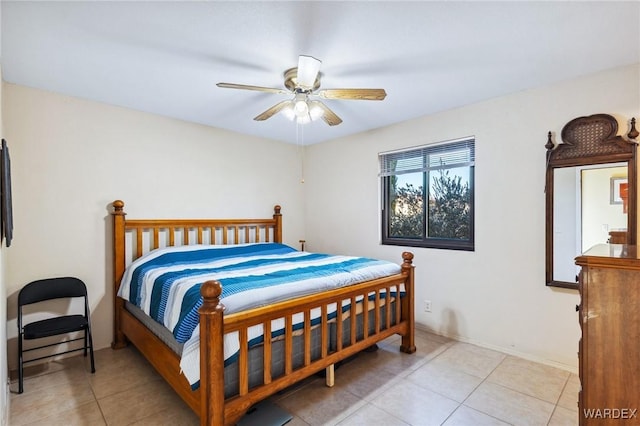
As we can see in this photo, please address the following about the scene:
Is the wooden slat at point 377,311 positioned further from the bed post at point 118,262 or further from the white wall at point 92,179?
the bed post at point 118,262

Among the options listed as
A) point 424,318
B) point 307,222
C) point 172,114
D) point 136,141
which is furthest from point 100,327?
point 424,318

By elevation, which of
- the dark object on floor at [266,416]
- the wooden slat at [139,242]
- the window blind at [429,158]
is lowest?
the dark object on floor at [266,416]

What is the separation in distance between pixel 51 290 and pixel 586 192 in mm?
4277

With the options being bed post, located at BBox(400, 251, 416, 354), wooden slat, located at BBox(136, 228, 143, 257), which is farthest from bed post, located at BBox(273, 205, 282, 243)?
bed post, located at BBox(400, 251, 416, 354)

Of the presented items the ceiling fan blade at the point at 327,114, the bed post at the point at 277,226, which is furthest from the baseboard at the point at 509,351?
the ceiling fan blade at the point at 327,114

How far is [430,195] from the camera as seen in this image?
11.1 feet

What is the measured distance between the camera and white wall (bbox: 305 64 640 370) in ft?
7.93

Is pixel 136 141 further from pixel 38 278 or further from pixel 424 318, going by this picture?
pixel 424 318

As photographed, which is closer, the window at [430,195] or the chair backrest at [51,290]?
the chair backrest at [51,290]

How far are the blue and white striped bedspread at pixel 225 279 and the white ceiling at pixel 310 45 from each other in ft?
4.79

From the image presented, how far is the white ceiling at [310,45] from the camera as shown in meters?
1.60

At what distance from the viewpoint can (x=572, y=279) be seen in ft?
7.92

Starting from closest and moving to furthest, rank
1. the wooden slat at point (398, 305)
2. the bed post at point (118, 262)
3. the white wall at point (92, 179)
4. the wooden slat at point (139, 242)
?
the white wall at point (92, 179)
the wooden slat at point (398, 305)
the bed post at point (118, 262)
the wooden slat at point (139, 242)

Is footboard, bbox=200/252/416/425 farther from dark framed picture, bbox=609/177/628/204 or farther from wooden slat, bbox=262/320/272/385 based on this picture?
dark framed picture, bbox=609/177/628/204
